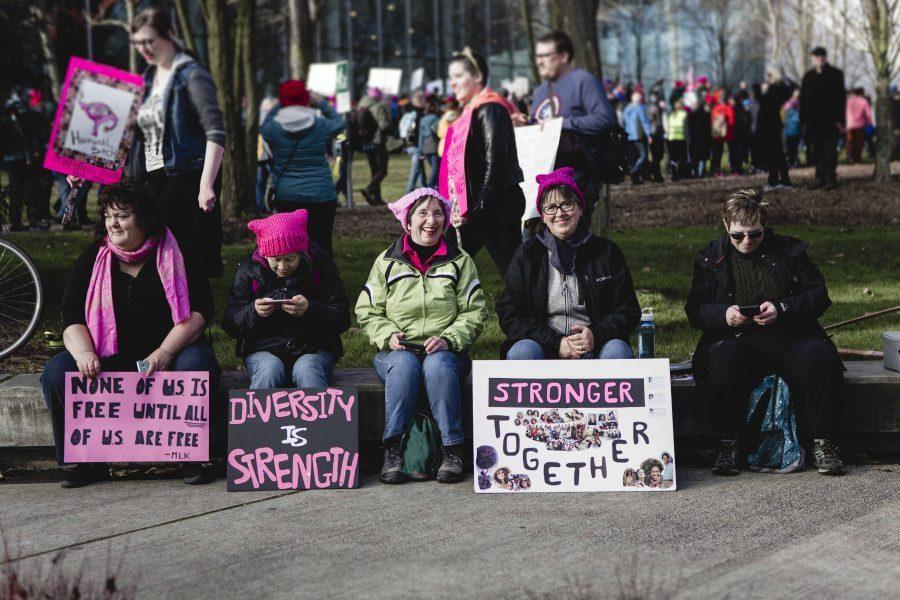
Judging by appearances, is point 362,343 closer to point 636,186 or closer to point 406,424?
point 406,424

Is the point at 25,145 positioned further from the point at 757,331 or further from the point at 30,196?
the point at 757,331

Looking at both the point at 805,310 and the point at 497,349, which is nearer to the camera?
the point at 805,310

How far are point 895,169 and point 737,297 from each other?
1976 cm

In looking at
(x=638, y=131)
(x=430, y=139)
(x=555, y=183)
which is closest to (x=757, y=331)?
(x=555, y=183)

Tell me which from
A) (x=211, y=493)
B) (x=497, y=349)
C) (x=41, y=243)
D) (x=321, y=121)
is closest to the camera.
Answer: (x=211, y=493)

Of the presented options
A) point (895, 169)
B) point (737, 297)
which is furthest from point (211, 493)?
point (895, 169)

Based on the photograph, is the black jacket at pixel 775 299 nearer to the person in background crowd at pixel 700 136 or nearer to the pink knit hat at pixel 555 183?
the pink knit hat at pixel 555 183

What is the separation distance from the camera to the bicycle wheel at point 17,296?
704cm

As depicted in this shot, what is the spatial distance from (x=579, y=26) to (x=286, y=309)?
8668mm

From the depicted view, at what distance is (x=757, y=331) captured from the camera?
5.81 metres

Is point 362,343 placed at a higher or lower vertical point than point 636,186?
lower

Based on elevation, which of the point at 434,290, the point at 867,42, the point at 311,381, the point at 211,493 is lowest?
the point at 211,493

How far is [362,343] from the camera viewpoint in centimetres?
796

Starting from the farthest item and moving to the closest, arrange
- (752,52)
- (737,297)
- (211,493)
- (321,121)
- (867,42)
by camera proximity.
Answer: (752,52)
(867,42)
(321,121)
(737,297)
(211,493)
